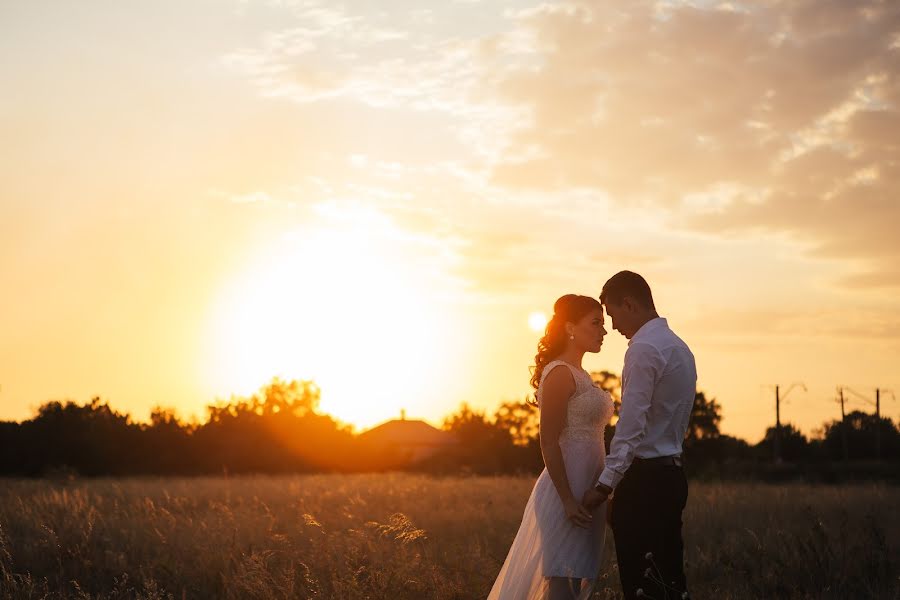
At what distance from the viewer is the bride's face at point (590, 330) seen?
5.94 metres

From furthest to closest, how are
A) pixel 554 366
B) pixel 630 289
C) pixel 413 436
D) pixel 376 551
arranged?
pixel 413 436
pixel 376 551
pixel 554 366
pixel 630 289

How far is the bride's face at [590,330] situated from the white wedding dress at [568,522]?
0.18m

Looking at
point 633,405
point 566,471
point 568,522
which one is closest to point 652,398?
point 633,405

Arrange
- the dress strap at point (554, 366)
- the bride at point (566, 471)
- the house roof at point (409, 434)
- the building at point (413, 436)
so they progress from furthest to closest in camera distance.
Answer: the house roof at point (409, 434) < the building at point (413, 436) < the dress strap at point (554, 366) < the bride at point (566, 471)

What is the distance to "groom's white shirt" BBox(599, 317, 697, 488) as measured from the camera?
5125 mm

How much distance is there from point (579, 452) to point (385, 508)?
10.1m

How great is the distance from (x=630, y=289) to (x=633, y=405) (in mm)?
660

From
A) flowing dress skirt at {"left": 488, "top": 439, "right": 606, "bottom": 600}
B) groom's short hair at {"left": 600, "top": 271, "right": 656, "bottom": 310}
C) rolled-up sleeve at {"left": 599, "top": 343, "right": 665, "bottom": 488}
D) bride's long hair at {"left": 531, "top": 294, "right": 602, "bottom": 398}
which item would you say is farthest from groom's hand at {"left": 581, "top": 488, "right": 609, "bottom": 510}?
groom's short hair at {"left": 600, "top": 271, "right": 656, "bottom": 310}

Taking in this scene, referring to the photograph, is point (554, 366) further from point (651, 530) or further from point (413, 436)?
point (413, 436)

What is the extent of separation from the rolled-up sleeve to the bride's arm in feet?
1.82

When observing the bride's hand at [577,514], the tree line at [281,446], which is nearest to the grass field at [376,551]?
the bride's hand at [577,514]

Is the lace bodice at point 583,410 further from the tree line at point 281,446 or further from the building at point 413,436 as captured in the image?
the building at point 413,436

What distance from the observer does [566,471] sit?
19.2 feet

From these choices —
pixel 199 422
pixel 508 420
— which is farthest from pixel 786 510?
pixel 508 420
